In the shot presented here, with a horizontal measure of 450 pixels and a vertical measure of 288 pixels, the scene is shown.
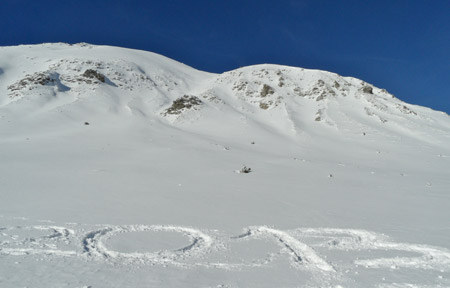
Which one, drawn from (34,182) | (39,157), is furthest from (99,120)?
(34,182)

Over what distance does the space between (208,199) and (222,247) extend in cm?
430

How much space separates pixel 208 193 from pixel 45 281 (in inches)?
300

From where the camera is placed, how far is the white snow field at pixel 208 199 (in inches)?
229

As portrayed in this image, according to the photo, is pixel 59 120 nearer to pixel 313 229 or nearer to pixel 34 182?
pixel 34 182

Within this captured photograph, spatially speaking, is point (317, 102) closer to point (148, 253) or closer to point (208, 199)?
point (208, 199)

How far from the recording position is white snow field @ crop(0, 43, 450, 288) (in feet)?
19.1

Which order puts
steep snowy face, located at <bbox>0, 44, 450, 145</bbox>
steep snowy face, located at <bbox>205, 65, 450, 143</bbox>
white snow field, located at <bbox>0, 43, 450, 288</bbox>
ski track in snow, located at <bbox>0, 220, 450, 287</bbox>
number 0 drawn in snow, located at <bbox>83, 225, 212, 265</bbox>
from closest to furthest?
white snow field, located at <bbox>0, 43, 450, 288</bbox>
ski track in snow, located at <bbox>0, 220, 450, 287</bbox>
number 0 drawn in snow, located at <bbox>83, 225, 212, 265</bbox>
steep snowy face, located at <bbox>0, 44, 450, 145</bbox>
steep snowy face, located at <bbox>205, 65, 450, 143</bbox>

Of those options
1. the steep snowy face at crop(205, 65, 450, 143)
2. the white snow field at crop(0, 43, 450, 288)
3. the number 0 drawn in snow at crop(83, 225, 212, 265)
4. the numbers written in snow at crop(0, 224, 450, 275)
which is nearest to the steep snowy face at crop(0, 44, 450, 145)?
the steep snowy face at crop(205, 65, 450, 143)

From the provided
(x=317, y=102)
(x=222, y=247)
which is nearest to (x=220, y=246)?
(x=222, y=247)

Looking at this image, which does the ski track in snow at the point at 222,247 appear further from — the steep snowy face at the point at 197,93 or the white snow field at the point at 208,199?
the steep snowy face at the point at 197,93

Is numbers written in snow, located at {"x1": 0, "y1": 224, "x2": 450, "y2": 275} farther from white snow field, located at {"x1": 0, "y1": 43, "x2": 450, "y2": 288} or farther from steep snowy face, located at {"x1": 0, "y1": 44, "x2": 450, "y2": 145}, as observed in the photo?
steep snowy face, located at {"x1": 0, "y1": 44, "x2": 450, "y2": 145}

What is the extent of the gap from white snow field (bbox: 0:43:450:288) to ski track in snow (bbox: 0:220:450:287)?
0.04 meters

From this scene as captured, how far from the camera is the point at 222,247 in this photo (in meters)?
6.99

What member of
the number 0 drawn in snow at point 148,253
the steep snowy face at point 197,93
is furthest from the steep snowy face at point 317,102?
the number 0 drawn in snow at point 148,253
